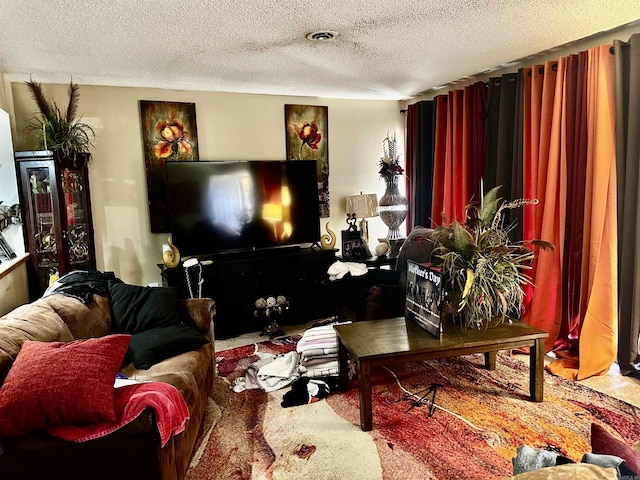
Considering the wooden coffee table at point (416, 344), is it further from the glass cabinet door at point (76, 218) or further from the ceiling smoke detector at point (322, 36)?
the glass cabinet door at point (76, 218)

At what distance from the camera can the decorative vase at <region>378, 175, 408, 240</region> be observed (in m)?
4.53

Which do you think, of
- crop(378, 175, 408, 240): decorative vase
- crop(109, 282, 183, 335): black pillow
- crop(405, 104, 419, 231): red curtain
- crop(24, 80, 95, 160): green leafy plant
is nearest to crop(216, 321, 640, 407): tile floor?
crop(378, 175, 408, 240): decorative vase

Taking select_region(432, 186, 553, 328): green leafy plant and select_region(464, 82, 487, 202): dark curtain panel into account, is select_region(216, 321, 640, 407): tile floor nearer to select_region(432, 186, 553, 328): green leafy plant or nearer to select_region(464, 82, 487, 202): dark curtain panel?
select_region(432, 186, 553, 328): green leafy plant

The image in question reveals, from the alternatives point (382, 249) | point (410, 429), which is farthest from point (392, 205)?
point (410, 429)

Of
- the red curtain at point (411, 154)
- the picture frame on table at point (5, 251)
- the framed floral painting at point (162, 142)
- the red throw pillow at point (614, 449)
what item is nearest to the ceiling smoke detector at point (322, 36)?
the framed floral painting at point (162, 142)

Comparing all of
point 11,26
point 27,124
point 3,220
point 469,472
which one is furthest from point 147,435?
point 27,124

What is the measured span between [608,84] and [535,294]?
151 cm

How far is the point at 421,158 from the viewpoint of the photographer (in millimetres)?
4555

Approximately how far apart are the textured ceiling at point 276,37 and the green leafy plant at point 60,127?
171mm

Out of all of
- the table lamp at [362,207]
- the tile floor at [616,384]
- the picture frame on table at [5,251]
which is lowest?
the tile floor at [616,384]

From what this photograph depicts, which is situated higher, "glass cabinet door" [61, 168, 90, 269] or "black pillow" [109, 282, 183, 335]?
"glass cabinet door" [61, 168, 90, 269]

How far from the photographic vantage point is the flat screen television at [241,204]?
376 cm

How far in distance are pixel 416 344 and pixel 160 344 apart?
1.39 metres

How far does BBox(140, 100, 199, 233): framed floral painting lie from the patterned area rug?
1.79m
